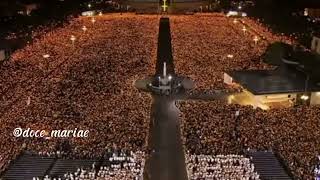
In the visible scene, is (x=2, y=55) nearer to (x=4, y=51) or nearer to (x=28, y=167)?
(x=4, y=51)

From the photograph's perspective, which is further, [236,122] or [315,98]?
[315,98]

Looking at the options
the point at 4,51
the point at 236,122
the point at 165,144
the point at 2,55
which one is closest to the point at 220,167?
the point at 165,144

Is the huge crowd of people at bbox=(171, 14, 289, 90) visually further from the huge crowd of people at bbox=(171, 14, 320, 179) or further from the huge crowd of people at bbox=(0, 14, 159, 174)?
the huge crowd of people at bbox=(0, 14, 159, 174)

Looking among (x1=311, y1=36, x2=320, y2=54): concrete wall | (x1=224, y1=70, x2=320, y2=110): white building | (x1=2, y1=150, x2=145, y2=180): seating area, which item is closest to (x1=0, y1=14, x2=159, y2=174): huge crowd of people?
(x1=2, y1=150, x2=145, y2=180): seating area

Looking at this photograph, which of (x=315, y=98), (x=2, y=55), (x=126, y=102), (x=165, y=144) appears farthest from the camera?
(x=2, y=55)

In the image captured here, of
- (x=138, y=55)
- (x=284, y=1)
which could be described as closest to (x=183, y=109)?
(x=138, y=55)

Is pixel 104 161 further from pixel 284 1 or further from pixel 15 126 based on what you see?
pixel 284 1

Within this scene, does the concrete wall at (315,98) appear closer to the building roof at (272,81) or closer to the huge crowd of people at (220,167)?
the building roof at (272,81)
